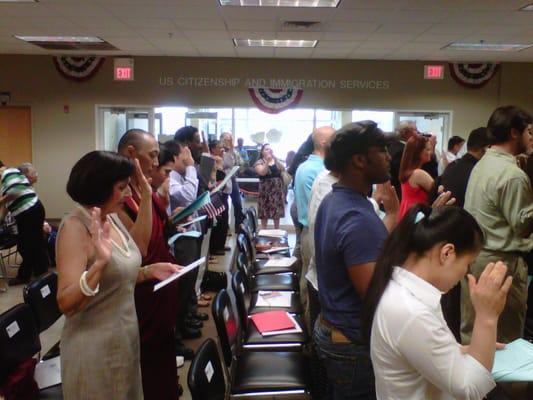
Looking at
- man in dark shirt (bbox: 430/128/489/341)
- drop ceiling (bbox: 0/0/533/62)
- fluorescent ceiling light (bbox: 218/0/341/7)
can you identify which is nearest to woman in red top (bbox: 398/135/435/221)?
man in dark shirt (bbox: 430/128/489/341)

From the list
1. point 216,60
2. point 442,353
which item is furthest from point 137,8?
point 442,353

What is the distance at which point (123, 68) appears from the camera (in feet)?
26.3

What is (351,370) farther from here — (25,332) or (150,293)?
(25,332)

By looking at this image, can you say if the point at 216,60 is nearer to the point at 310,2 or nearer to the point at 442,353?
the point at 310,2

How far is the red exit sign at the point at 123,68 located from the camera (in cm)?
802

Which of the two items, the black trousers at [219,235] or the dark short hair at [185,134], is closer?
the dark short hair at [185,134]

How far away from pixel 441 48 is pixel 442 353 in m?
6.86

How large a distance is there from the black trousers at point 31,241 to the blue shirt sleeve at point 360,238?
433cm

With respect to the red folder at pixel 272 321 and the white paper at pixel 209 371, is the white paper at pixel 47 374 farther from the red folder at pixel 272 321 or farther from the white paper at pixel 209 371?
the red folder at pixel 272 321

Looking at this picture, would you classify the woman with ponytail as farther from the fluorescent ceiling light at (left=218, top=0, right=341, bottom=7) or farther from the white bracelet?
the fluorescent ceiling light at (left=218, top=0, right=341, bottom=7)

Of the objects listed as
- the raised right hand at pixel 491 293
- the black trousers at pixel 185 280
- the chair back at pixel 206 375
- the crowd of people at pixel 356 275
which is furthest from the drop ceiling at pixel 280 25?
the raised right hand at pixel 491 293

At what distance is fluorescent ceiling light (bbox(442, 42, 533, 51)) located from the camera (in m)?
6.84

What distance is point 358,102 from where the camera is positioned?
332 inches

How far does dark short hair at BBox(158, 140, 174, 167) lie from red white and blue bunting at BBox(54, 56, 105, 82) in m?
5.99
